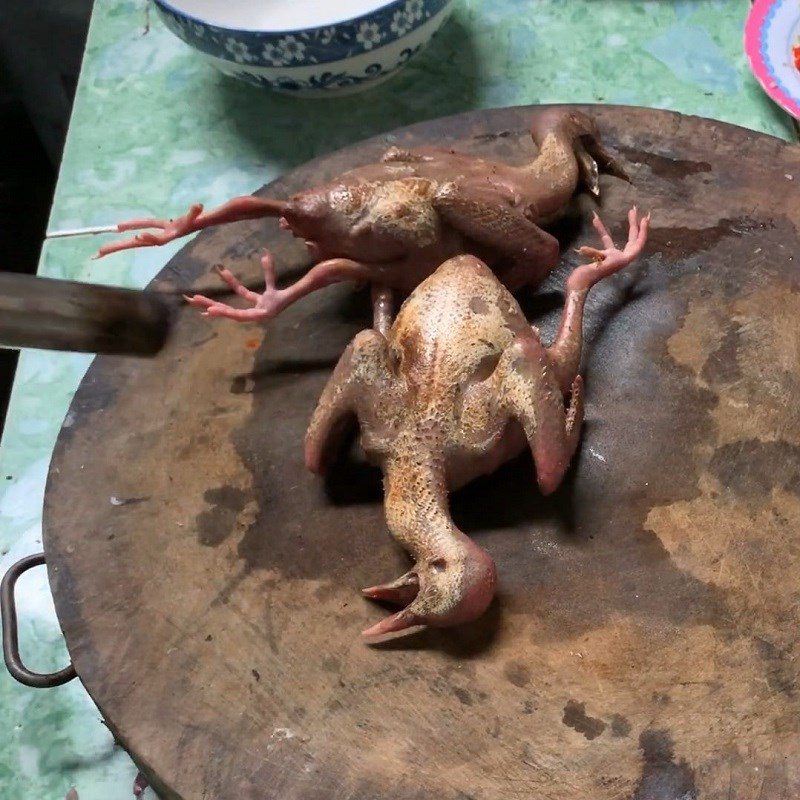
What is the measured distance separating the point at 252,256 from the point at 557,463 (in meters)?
0.55

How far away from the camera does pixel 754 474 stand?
97 cm

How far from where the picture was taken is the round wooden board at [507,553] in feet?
2.70

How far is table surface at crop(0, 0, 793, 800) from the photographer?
1547 millimetres

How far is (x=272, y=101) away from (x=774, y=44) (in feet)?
3.05

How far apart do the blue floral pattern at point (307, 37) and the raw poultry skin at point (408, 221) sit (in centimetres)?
33

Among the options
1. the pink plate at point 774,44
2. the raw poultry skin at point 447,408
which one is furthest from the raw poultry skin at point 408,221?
the pink plate at point 774,44

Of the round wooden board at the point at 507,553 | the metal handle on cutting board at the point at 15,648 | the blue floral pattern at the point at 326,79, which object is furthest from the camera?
the blue floral pattern at the point at 326,79

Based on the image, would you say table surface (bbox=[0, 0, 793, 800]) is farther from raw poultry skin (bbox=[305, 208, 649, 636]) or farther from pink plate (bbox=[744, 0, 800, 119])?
raw poultry skin (bbox=[305, 208, 649, 636])

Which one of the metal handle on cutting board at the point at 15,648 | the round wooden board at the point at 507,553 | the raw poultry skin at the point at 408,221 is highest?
the raw poultry skin at the point at 408,221

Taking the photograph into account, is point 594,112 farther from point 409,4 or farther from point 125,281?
point 125,281

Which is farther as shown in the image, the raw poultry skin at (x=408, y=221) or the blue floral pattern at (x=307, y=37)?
the blue floral pattern at (x=307, y=37)

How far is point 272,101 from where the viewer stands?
67.4 inches

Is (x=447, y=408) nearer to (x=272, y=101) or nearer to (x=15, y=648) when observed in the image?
(x=15, y=648)

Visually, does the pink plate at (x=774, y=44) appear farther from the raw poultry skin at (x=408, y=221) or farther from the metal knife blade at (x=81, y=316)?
the metal knife blade at (x=81, y=316)
